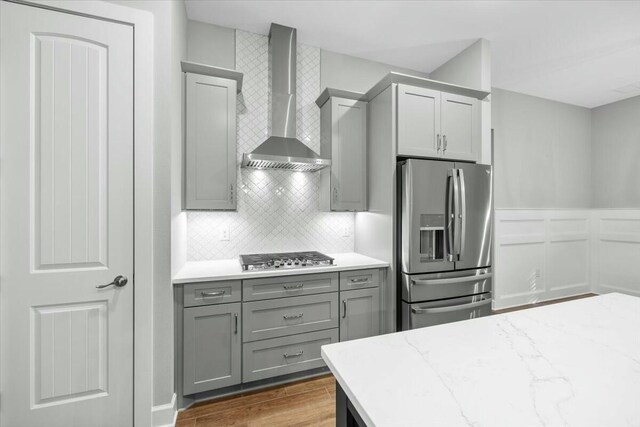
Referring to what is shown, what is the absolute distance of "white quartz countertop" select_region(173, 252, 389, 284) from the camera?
1.99m

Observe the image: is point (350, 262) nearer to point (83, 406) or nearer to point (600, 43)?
point (83, 406)

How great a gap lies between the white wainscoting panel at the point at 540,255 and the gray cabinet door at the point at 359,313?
7.47ft

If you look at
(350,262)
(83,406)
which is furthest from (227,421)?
(350,262)

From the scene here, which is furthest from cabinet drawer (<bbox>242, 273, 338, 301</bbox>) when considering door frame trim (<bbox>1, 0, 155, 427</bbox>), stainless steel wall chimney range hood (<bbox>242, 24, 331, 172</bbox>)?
stainless steel wall chimney range hood (<bbox>242, 24, 331, 172</bbox>)

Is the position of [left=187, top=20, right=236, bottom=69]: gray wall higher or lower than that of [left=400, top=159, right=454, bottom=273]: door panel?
higher

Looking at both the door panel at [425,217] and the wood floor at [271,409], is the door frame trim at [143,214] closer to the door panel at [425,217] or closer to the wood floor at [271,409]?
the wood floor at [271,409]

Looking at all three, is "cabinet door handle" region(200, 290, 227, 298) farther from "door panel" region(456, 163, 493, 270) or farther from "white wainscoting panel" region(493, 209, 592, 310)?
"white wainscoting panel" region(493, 209, 592, 310)

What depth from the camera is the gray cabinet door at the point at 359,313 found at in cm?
239

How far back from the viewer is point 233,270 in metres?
2.20

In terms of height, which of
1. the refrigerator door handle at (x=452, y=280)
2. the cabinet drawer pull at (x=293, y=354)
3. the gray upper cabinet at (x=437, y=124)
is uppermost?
the gray upper cabinet at (x=437, y=124)

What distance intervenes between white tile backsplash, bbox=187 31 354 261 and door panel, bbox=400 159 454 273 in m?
0.92

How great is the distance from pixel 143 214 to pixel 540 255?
5002 mm

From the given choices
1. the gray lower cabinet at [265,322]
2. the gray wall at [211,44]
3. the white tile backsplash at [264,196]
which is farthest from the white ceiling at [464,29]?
the gray lower cabinet at [265,322]

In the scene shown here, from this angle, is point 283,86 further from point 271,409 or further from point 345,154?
point 271,409
